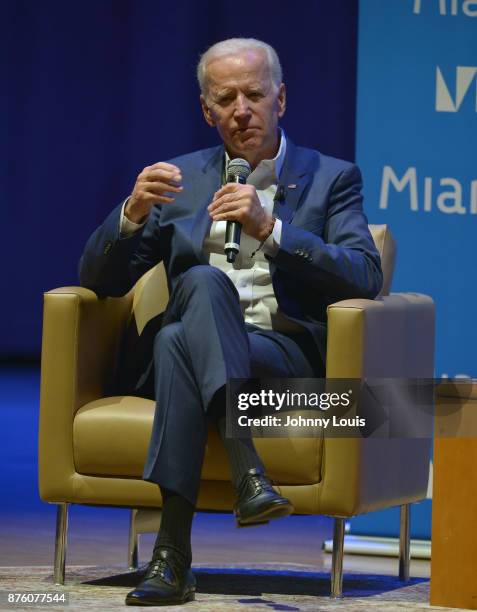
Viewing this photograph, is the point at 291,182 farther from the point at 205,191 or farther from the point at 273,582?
the point at 273,582

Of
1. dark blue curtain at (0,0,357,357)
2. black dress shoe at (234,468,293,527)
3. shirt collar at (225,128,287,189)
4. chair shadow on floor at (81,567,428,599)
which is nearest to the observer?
black dress shoe at (234,468,293,527)

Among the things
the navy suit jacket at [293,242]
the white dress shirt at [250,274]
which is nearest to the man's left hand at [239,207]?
the navy suit jacket at [293,242]

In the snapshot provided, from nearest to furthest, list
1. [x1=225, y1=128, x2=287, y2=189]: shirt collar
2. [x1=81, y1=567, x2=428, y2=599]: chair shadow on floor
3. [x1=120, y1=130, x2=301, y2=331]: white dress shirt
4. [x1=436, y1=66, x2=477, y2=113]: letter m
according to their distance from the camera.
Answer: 1. [x1=81, y1=567, x2=428, y2=599]: chair shadow on floor
2. [x1=120, y1=130, x2=301, y2=331]: white dress shirt
3. [x1=225, y1=128, x2=287, y2=189]: shirt collar
4. [x1=436, y1=66, x2=477, y2=113]: letter m

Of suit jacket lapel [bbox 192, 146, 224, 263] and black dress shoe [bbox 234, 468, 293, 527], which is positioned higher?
suit jacket lapel [bbox 192, 146, 224, 263]

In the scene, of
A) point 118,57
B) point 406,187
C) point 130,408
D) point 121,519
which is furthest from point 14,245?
point 130,408

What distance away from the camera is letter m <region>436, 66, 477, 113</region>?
375 centimetres

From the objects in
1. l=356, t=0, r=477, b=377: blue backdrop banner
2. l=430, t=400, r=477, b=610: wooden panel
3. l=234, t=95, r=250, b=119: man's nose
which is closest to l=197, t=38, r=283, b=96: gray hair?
l=234, t=95, r=250, b=119: man's nose

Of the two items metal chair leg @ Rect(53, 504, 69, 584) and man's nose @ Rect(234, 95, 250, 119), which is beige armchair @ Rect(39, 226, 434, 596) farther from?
man's nose @ Rect(234, 95, 250, 119)

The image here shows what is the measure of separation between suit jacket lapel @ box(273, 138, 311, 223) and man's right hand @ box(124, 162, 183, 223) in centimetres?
30

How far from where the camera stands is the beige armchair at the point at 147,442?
2844 millimetres

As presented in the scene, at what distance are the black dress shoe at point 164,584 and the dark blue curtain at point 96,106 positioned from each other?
21.7ft

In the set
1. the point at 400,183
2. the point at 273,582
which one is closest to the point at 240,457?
the point at 273,582
